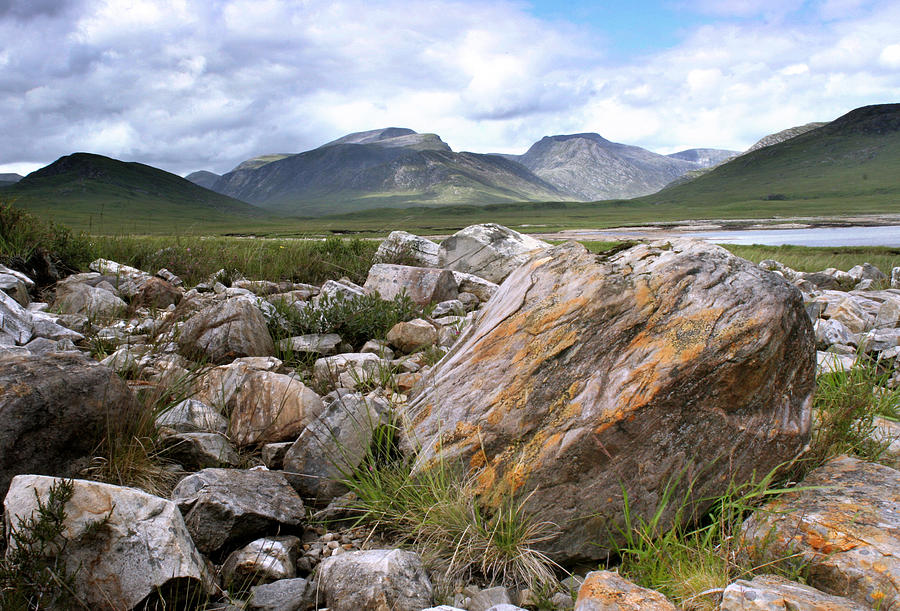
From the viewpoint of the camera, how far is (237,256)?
1097 centimetres

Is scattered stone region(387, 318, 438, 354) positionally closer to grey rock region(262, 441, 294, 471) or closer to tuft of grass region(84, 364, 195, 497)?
grey rock region(262, 441, 294, 471)

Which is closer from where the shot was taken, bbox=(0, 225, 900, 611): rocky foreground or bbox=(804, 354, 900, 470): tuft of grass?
bbox=(0, 225, 900, 611): rocky foreground

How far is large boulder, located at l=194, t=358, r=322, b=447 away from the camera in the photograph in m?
3.91

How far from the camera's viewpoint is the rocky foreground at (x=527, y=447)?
2.51 metres

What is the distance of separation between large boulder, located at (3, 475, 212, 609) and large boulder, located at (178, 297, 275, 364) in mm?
2762

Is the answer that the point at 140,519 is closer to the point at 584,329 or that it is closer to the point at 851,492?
the point at 584,329

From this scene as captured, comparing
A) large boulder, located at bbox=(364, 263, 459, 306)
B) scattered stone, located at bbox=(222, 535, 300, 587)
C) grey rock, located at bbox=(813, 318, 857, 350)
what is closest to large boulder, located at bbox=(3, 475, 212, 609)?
scattered stone, located at bbox=(222, 535, 300, 587)

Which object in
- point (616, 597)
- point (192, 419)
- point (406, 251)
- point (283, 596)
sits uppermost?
point (406, 251)

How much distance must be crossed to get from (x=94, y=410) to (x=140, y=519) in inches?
39.3

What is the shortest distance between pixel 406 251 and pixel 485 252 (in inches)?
67.1

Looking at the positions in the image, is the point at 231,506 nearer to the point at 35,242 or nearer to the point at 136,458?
the point at 136,458

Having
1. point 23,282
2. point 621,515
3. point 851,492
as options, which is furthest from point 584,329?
point 23,282

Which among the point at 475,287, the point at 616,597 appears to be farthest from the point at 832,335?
the point at 616,597

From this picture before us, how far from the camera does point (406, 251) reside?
11945 mm
